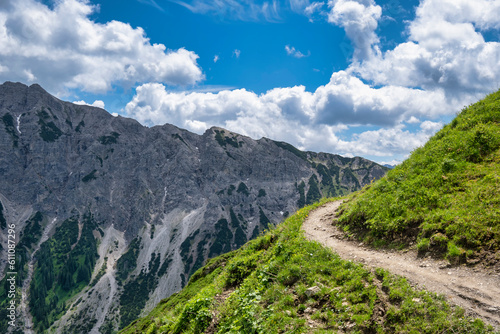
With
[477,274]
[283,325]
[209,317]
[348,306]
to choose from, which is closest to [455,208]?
[477,274]

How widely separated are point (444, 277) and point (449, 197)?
18.3 feet

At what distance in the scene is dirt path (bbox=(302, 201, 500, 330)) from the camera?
8.42 meters

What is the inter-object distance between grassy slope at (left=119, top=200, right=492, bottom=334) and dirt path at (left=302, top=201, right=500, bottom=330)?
2.02 ft

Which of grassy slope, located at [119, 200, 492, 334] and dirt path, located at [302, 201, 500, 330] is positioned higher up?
dirt path, located at [302, 201, 500, 330]

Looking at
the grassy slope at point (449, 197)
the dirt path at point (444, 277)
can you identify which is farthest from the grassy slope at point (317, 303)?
the grassy slope at point (449, 197)

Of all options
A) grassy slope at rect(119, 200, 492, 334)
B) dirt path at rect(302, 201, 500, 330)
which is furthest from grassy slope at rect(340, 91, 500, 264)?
grassy slope at rect(119, 200, 492, 334)

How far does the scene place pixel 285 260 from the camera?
567 inches

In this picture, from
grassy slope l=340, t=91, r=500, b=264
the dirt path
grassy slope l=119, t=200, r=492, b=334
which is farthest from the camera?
grassy slope l=340, t=91, r=500, b=264

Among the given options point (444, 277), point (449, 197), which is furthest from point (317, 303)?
point (449, 197)

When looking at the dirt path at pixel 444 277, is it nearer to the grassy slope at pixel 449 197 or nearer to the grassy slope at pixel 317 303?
the grassy slope at pixel 317 303

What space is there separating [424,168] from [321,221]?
8595mm

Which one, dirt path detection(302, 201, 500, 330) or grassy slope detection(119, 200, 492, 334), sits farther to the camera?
grassy slope detection(119, 200, 492, 334)

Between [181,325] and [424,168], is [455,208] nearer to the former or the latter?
[424,168]

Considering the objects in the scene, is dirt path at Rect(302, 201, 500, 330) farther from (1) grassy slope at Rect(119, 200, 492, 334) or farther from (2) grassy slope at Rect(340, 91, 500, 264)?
(2) grassy slope at Rect(340, 91, 500, 264)
